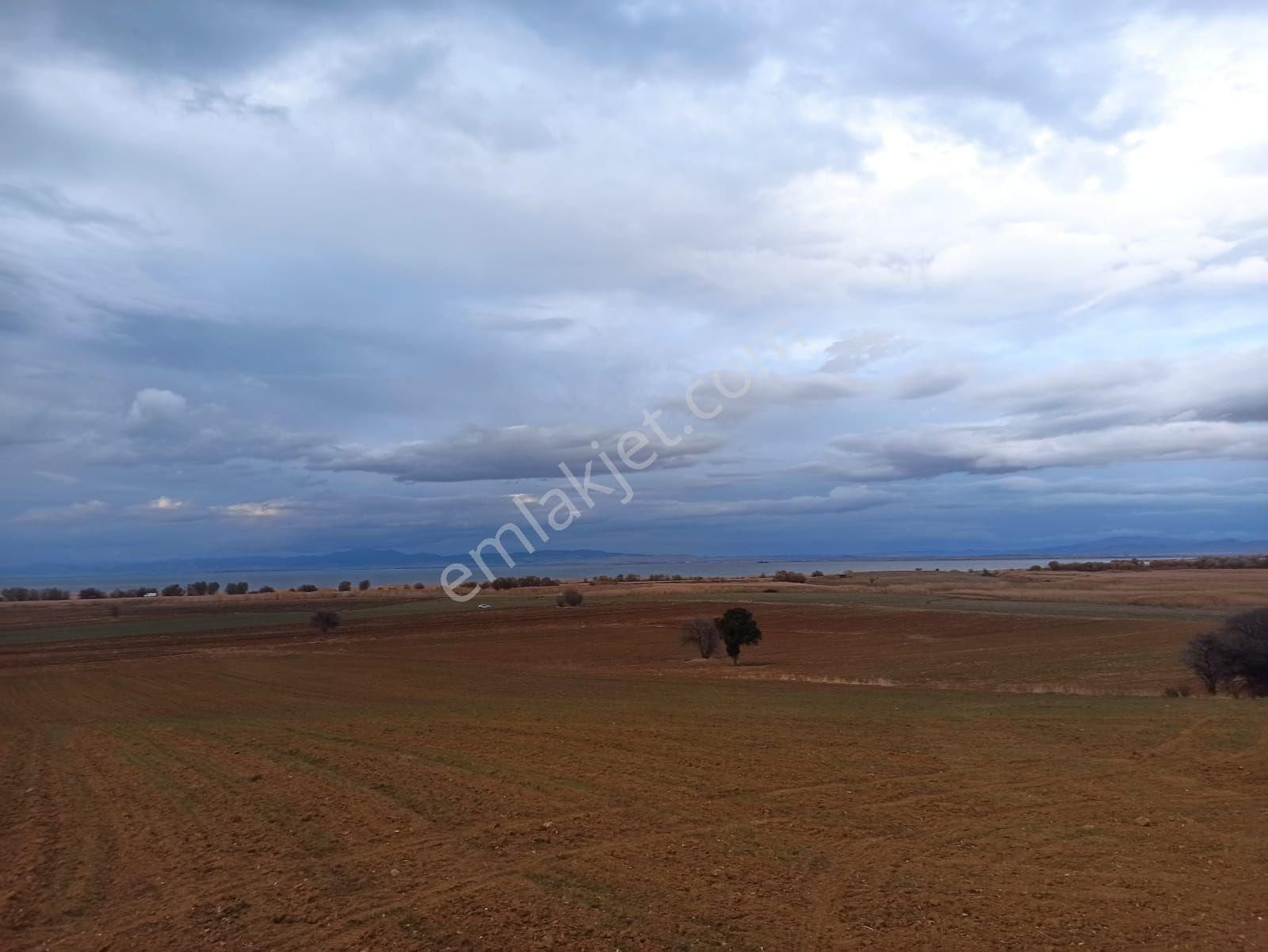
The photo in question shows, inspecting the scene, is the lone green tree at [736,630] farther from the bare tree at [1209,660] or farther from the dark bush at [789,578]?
the dark bush at [789,578]

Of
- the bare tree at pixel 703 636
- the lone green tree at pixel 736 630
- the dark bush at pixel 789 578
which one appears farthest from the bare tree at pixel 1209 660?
the dark bush at pixel 789 578

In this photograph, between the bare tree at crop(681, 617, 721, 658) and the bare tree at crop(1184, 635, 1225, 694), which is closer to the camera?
the bare tree at crop(1184, 635, 1225, 694)

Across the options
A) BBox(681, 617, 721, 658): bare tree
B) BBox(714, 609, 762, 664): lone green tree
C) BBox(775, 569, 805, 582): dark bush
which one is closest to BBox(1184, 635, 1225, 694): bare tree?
BBox(714, 609, 762, 664): lone green tree

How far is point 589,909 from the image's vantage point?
7.55 m

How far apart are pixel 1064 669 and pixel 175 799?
2854cm

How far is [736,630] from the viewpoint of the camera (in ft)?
122

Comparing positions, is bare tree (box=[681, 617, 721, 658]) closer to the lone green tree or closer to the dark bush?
the lone green tree

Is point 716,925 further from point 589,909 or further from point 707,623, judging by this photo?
point 707,623

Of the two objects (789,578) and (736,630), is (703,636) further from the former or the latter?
(789,578)

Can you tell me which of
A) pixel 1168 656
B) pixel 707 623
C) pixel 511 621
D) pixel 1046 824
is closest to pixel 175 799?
pixel 1046 824

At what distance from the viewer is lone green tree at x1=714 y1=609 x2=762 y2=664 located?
3722 centimetres

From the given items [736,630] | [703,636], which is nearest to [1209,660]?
[736,630]

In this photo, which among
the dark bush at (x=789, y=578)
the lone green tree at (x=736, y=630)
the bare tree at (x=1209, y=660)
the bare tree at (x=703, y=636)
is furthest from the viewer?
the dark bush at (x=789, y=578)

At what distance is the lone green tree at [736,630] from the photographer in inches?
1465
